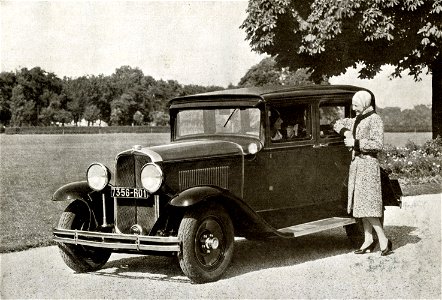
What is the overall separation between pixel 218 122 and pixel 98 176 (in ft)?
5.25

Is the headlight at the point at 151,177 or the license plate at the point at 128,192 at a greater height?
the headlight at the point at 151,177

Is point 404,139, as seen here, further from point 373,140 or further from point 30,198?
point 373,140

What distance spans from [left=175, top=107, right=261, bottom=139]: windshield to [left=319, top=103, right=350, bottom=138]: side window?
1085mm

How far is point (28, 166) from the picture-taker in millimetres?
23969

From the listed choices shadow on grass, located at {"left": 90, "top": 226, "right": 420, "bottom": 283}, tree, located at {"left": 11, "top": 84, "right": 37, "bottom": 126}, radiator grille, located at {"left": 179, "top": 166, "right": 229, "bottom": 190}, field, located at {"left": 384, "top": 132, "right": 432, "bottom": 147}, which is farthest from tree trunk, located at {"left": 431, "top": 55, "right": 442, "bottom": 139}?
tree, located at {"left": 11, "top": 84, "right": 37, "bottom": 126}

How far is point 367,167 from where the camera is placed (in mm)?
7863

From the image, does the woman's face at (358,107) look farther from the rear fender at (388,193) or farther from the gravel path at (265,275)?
the gravel path at (265,275)

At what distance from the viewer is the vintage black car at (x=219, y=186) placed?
655 centimetres

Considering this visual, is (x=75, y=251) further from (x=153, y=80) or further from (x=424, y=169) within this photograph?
(x=153, y=80)

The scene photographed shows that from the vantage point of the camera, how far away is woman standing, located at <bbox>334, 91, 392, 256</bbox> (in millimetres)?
7816

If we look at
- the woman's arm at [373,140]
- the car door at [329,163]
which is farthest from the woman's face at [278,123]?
the woman's arm at [373,140]

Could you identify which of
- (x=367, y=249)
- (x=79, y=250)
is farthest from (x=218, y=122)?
(x=367, y=249)

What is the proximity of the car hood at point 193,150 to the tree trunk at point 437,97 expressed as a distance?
15.6m

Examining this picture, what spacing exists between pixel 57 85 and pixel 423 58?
80322 millimetres
